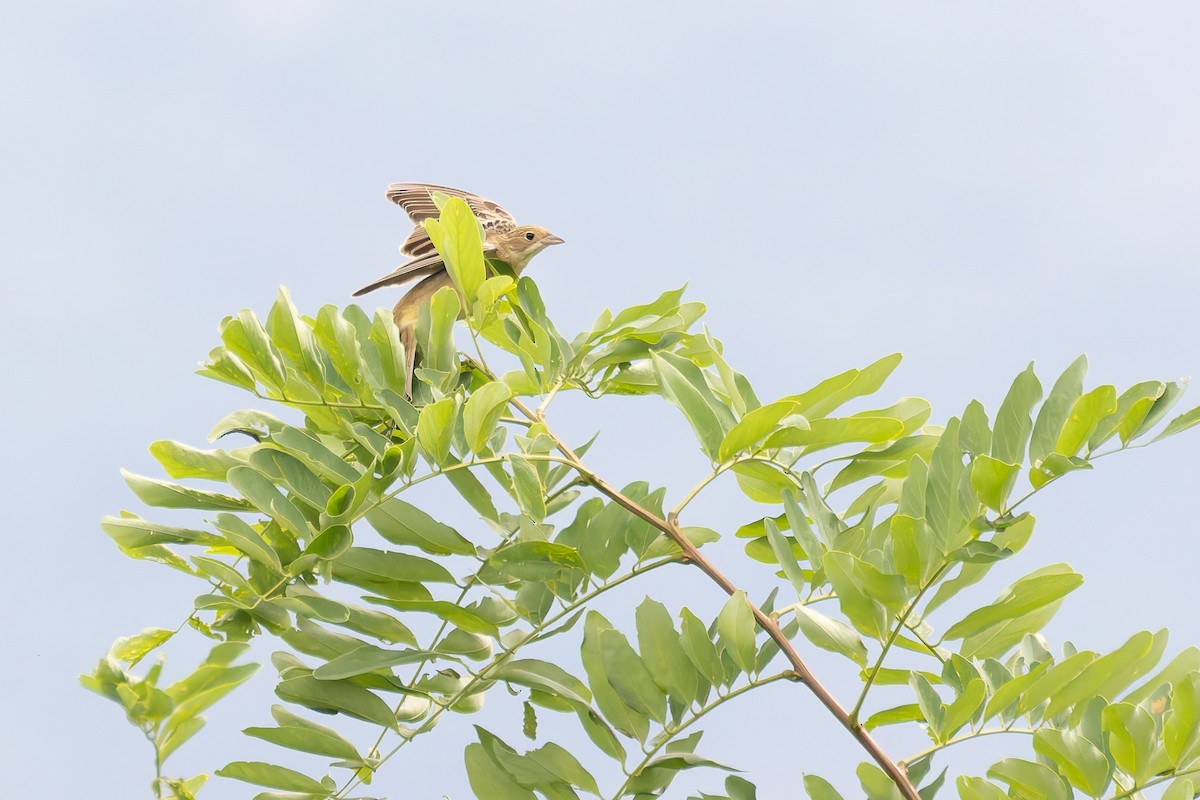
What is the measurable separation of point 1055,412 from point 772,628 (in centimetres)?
56

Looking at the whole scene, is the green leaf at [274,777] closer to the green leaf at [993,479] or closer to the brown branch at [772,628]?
the brown branch at [772,628]

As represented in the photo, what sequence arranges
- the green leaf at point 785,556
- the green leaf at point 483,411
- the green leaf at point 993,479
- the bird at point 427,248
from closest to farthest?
the green leaf at point 993,479 < the green leaf at point 483,411 < the green leaf at point 785,556 < the bird at point 427,248

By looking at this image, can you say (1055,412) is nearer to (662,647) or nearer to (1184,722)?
(1184,722)

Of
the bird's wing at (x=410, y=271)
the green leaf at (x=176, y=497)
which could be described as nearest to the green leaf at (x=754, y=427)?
the green leaf at (x=176, y=497)

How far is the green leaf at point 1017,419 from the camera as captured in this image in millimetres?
1833

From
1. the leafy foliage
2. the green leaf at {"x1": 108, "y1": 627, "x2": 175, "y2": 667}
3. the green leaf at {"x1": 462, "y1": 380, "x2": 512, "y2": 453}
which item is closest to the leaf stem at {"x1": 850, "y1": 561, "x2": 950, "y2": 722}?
the leafy foliage

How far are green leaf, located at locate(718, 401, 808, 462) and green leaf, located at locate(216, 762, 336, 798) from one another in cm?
89

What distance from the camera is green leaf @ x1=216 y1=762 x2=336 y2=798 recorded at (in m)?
1.90

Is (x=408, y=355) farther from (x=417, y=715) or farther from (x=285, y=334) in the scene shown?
(x=417, y=715)

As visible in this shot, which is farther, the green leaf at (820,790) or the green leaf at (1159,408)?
the green leaf at (820,790)

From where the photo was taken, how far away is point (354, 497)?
1762 mm

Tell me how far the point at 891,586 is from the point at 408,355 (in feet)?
3.36

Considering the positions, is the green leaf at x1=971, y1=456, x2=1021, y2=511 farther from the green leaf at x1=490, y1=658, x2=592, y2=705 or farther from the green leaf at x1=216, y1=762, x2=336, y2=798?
the green leaf at x1=216, y1=762, x2=336, y2=798

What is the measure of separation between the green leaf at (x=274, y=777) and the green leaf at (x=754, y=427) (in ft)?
2.93
